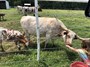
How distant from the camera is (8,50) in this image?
998 cm

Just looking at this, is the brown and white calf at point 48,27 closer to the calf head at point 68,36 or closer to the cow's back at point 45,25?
the cow's back at point 45,25

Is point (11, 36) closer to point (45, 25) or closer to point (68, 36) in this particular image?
point (45, 25)

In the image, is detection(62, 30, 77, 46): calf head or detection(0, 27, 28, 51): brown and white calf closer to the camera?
detection(62, 30, 77, 46): calf head

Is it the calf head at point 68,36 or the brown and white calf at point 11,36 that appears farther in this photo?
the brown and white calf at point 11,36

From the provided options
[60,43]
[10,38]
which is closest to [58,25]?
[60,43]

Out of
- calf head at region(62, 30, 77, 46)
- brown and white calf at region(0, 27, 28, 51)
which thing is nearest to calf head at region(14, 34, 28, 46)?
brown and white calf at region(0, 27, 28, 51)

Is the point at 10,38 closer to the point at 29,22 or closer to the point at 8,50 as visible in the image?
the point at 8,50

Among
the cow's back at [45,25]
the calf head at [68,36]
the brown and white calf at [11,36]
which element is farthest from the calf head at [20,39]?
the calf head at [68,36]

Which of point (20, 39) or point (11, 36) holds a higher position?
point (11, 36)

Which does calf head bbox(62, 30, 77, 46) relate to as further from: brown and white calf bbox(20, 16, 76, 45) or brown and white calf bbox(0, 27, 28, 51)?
brown and white calf bbox(0, 27, 28, 51)

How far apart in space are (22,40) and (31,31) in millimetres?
891

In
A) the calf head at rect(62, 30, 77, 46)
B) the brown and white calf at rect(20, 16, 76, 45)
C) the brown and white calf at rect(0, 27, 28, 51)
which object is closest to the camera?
the calf head at rect(62, 30, 77, 46)

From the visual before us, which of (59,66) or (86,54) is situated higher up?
(86,54)

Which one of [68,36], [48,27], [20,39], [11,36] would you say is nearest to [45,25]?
[48,27]
